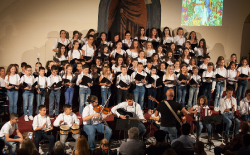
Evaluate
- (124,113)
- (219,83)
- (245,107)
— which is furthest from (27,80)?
(245,107)

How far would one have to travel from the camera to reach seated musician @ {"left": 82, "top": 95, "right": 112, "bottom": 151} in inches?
196

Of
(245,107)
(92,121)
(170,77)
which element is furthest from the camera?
(170,77)

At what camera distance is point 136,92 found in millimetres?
6641

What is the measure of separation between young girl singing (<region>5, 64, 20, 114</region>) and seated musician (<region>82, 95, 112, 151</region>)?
2.17 metres

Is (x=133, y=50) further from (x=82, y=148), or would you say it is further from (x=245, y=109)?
(x=82, y=148)

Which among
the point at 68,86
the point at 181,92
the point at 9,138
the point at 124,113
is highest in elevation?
the point at 68,86

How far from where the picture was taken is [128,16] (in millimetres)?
9484

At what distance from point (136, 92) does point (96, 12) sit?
3709 millimetres

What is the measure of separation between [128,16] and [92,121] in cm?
548

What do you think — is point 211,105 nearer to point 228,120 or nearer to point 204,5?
point 228,120

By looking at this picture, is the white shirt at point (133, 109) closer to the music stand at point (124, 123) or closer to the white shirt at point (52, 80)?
the music stand at point (124, 123)

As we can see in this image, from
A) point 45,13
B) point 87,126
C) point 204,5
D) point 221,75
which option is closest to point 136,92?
point 87,126

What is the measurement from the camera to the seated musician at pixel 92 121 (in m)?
4.98

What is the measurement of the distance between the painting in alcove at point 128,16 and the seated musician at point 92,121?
15.4 ft
